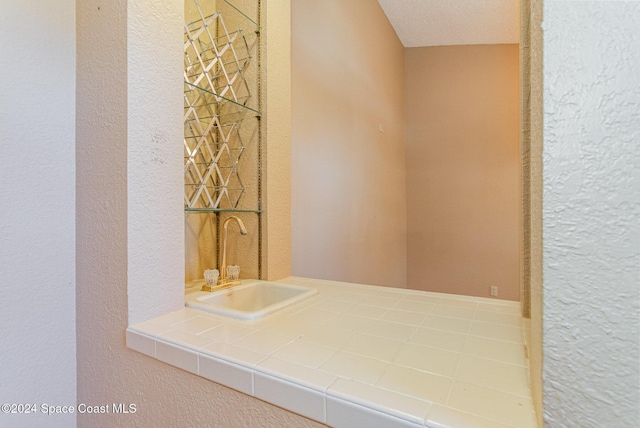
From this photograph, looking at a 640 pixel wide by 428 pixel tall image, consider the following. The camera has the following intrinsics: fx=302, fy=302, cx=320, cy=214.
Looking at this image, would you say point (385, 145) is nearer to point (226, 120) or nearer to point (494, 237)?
point (494, 237)

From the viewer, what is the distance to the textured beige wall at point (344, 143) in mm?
1778

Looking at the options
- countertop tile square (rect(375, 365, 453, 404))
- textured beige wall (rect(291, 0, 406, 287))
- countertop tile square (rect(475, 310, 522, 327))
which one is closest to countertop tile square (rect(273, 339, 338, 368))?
countertop tile square (rect(375, 365, 453, 404))

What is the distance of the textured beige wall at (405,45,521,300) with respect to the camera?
3.57m

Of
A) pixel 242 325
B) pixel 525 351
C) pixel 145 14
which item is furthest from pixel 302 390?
pixel 145 14

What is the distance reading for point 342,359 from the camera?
0.63m

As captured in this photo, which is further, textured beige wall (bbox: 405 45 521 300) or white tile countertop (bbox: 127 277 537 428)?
textured beige wall (bbox: 405 45 521 300)

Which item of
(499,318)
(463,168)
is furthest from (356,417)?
(463,168)

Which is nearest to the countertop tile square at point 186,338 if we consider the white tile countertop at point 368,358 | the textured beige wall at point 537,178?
the white tile countertop at point 368,358

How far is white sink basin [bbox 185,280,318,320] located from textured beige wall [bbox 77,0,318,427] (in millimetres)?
192

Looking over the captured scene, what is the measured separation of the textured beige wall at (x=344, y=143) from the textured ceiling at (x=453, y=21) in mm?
206

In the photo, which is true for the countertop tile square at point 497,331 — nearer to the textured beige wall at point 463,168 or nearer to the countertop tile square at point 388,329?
the countertop tile square at point 388,329

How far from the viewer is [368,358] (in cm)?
64

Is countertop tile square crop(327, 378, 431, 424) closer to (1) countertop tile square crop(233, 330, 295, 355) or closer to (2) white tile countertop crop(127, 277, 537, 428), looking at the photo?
(2) white tile countertop crop(127, 277, 537, 428)

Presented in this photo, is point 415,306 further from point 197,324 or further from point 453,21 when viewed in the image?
point 453,21
